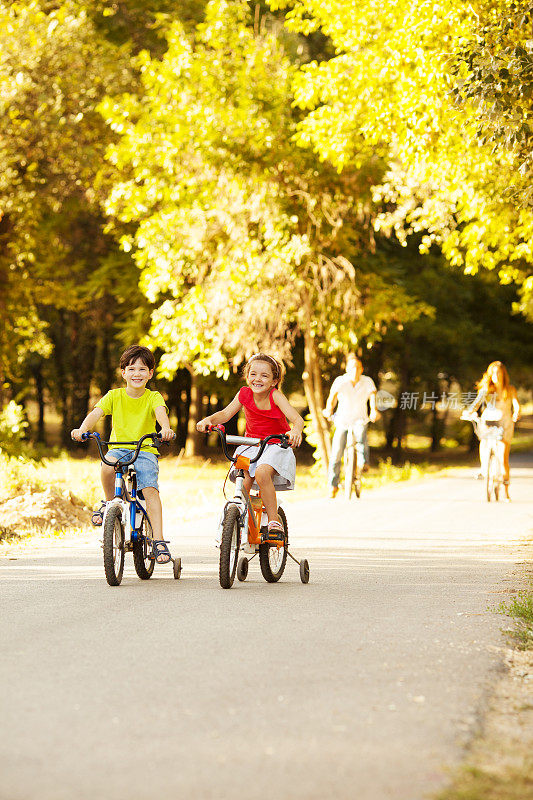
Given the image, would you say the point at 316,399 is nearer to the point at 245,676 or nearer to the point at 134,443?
the point at 134,443

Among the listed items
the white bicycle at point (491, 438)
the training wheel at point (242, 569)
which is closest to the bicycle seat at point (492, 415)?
the white bicycle at point (491, 438)

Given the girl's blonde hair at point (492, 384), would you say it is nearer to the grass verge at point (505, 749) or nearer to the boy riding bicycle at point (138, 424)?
the boy riding bicycle at point (138, 424)

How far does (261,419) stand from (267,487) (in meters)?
0.58

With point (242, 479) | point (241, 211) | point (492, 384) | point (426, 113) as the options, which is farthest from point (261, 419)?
point (241, 211)

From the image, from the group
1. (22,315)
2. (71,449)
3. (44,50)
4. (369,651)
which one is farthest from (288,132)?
(71,449)

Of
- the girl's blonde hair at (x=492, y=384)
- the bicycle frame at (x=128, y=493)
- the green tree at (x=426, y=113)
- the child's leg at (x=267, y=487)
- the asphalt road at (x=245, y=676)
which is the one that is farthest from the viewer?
the girl's blonde hair at (x=492, y=384)

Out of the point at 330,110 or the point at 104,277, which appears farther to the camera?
the point at 104,277

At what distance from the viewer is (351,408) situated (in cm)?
1778

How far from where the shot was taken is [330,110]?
64.8 ft

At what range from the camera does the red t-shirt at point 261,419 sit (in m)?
9.28

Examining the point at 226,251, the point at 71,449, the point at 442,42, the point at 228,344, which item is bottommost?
the point at 71,449

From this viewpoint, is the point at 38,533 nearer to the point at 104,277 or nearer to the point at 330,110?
the point at 330,110

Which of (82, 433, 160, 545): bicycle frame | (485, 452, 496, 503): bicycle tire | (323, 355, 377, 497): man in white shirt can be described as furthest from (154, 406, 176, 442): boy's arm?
(485, 452, 496, 503): bicycle tire

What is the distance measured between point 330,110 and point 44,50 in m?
9.21
